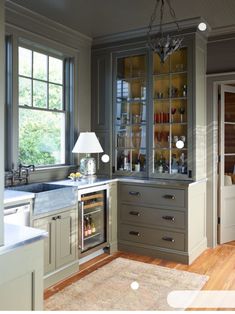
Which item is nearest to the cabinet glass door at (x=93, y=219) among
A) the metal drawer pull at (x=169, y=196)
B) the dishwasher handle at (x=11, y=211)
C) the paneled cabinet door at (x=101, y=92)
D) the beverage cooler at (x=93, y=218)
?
the beverage cooler at (x=93, y=218)

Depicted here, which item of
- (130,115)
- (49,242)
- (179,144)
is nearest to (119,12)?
(130,115)

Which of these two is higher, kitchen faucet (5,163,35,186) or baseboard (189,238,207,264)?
kitchen faucet (5,163,35,186)

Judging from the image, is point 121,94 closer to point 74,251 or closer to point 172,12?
point 172,12

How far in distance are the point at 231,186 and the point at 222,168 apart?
1.16ft

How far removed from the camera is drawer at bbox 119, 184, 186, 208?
153 inches

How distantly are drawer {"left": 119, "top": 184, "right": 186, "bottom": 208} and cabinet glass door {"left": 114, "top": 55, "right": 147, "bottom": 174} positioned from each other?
38cm

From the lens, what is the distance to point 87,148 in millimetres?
4129

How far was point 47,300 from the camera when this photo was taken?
9.31ft

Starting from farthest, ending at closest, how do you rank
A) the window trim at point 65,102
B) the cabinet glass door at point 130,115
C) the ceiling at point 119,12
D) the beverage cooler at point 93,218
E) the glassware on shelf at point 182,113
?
1. the cabinet glass door at point 130,115
2. the glassware on shelf at point 182,113
3. the beverage cooler at point 93,218
4. the window trim at point 65,102
5. the ceiling at point 119,12

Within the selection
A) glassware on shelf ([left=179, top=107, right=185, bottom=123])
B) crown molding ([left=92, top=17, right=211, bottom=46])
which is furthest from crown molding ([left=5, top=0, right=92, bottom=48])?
glassware on shelf ([left=179, top=107, right=185, bottom=123])

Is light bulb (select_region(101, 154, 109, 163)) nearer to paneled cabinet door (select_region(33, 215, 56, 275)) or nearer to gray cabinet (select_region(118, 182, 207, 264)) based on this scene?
gray cabinet (select_region(118, 182, 207, 264))

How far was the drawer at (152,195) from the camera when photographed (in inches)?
153

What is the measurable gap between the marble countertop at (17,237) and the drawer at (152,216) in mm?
2457

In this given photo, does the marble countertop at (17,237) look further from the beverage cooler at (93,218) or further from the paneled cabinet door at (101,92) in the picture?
the paneled cabinet door at (101,92)
